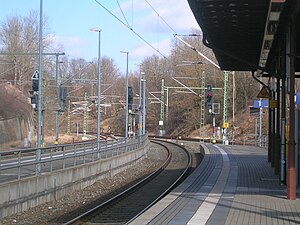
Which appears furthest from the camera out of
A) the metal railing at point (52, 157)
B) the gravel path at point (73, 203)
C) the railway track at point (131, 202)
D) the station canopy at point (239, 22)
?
the metal railing at point (52, 157)

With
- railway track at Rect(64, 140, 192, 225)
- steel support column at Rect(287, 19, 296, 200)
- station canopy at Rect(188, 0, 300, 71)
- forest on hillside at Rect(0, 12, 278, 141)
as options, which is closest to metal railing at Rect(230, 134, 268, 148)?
forest on hillside at Rect(0, 12, 278, 141)

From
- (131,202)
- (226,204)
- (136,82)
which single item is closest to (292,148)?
(226,204)

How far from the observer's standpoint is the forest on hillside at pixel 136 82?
5509cm

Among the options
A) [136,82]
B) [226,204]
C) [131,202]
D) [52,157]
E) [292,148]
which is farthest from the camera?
[136,82]

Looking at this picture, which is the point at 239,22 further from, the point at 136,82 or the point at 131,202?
the point at 136,82

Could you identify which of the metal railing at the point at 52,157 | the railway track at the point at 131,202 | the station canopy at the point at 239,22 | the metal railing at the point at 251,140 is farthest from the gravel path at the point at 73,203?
the metal railing at the point at 251,140

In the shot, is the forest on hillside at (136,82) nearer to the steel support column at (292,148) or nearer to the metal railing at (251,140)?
the metal railing at (251,140)

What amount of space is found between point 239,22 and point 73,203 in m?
7.89

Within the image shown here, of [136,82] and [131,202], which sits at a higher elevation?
[136,82]

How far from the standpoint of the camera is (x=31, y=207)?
53.6 ft

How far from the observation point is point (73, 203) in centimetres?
1805

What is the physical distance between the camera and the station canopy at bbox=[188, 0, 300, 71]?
12352 mm

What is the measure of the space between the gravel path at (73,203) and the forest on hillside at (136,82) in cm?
1197

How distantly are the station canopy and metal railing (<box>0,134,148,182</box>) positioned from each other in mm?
6373
